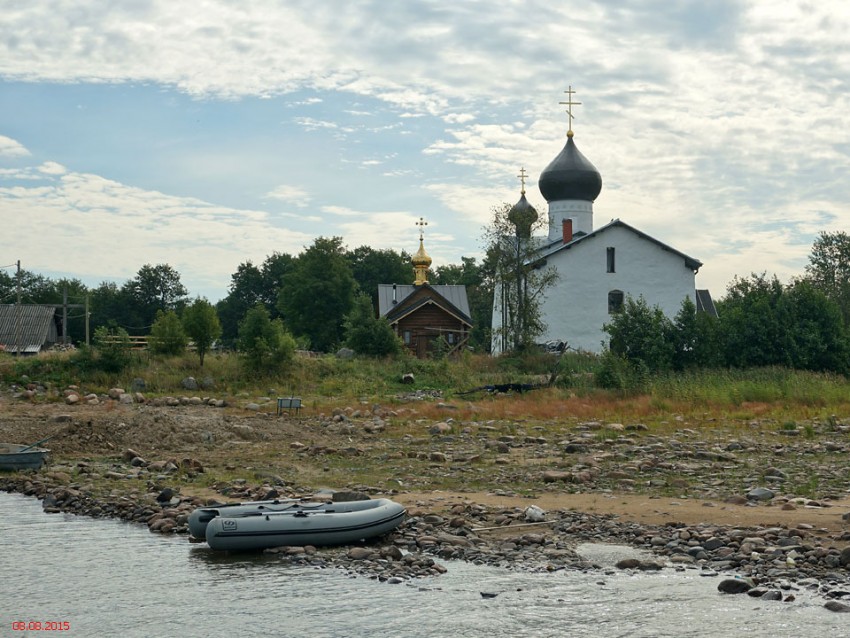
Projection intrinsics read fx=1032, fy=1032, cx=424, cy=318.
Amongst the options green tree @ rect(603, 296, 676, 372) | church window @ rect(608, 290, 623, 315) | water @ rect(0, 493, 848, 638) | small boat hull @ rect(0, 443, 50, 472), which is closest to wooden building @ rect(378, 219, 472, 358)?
church window @ rect(608, 290, 623, 315)

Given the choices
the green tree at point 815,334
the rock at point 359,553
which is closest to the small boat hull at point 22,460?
the rock at point 359,553

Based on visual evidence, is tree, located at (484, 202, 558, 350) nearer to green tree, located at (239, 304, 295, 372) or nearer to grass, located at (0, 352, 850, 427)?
grass, located at (0, 352, 850, 427)

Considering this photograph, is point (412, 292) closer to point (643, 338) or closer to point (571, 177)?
point (571, 177)

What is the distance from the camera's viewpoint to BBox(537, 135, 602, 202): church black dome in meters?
64.4

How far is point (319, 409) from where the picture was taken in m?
32.3

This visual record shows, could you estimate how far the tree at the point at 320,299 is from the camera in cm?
7781

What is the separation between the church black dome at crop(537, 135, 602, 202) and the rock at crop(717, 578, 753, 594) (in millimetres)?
54097

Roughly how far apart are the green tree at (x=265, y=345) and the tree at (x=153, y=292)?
58.4m

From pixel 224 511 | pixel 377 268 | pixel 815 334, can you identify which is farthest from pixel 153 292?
pixel 224 511

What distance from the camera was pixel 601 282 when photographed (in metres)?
55.6

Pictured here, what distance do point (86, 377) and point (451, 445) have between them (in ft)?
64.5

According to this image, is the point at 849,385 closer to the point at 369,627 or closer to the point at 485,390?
the point at 485,390

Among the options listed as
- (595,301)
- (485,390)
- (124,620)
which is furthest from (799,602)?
(595,301)

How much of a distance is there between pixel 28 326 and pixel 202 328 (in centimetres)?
3443
